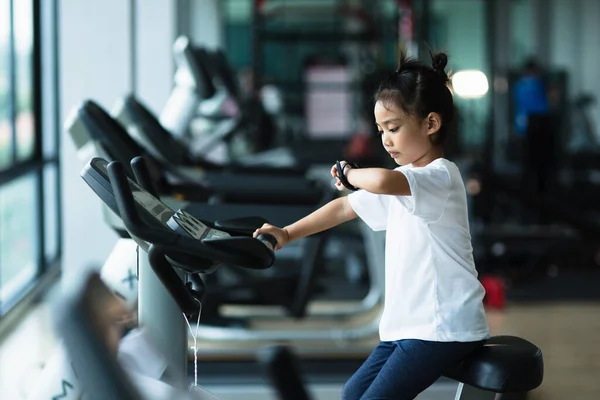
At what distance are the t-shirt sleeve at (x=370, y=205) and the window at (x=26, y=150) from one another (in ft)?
10.5

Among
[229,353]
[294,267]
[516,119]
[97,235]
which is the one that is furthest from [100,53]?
[516,119]

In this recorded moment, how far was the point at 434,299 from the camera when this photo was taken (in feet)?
5.92

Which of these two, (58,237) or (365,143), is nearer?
(58,237)

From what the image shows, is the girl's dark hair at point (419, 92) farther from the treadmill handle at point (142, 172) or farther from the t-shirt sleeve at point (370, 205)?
the treadmill handle at point (142, 172)

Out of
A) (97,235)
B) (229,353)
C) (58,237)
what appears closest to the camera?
(229,353)

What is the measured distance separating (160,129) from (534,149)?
4.53m

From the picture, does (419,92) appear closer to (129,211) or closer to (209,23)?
(129,211)

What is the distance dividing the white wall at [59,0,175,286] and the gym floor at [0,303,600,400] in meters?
0.41

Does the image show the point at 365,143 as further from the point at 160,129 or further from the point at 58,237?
the point at 160,129

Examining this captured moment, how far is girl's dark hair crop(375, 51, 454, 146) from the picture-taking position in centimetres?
176

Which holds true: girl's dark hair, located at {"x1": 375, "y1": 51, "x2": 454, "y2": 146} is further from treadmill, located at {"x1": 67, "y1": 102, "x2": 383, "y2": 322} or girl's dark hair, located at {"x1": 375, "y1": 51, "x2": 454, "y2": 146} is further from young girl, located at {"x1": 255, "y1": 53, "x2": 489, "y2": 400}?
treadmill, located at {"x1": 67, "y1": 102, "x2": 383, "y2": 322}

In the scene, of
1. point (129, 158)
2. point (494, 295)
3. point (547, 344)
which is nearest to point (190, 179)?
point (129, 158)

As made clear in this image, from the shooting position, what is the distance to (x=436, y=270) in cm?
181

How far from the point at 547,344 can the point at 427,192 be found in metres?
2.96
